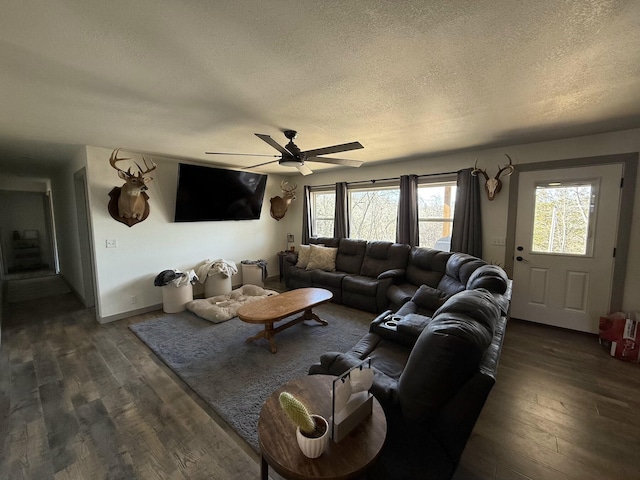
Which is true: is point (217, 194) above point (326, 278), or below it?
above

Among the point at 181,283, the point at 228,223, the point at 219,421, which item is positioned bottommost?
the point at 219,421

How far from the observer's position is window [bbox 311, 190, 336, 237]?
5824 mm

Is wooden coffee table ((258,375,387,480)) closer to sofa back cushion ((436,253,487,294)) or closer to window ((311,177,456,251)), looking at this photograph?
sofa back cushion ((436,253,487,294))

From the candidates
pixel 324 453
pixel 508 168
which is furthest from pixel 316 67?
pixel 508 168

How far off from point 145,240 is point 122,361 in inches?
77.0

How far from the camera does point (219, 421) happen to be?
1906mm

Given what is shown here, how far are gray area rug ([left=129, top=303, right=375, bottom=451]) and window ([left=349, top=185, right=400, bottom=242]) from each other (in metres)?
1.81

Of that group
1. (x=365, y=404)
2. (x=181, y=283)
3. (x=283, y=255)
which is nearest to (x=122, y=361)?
(x=181, y=283)

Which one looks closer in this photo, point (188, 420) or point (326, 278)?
point (188, 420)

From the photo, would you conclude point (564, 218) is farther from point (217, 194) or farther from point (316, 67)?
point (217, 194)

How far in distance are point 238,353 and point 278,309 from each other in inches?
24.3

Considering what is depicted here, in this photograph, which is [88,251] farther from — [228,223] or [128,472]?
[128,472]

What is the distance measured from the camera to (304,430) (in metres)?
1.02

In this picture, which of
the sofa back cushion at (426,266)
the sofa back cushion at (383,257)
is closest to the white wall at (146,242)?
the sofa back cushion at (383,257)
